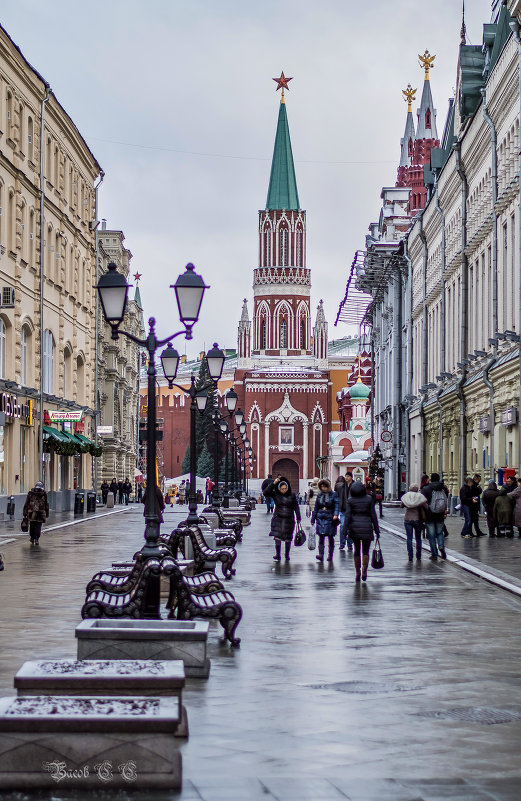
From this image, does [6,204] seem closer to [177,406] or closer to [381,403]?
[381,403]

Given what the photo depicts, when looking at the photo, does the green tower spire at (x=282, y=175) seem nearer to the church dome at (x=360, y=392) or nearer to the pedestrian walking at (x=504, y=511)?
the church dome at (x=360, y=392)

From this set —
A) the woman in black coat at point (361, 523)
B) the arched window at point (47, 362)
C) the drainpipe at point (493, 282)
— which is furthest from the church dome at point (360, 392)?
the woman in black coat at point (361, 523)

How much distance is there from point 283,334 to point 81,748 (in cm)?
13914

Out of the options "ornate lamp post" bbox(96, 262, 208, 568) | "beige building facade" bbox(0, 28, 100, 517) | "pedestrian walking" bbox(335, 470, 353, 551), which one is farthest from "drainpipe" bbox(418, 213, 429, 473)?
"ornate lamp post" bbox(96, 262, 208, 568)

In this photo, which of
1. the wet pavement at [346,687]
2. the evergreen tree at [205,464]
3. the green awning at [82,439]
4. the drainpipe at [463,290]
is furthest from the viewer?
the evergreen tree at [205,464]

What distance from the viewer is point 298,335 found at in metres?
145

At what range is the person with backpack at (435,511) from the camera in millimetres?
22938

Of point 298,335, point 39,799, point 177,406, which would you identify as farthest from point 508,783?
point 177,406

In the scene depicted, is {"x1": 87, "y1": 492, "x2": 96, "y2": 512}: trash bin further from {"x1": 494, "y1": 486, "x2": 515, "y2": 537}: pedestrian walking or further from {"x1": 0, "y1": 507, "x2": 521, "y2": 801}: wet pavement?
{"x1": 0, "y1": 507, "x2": 521, "y2": 801}: wet pavement

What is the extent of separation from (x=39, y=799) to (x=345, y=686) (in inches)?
147

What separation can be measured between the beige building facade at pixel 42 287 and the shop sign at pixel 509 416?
548 inches

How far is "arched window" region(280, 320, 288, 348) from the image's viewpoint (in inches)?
5674

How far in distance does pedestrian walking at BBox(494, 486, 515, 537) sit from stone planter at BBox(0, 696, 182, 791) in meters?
23.5

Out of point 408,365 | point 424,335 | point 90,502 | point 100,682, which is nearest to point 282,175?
point 408,365
